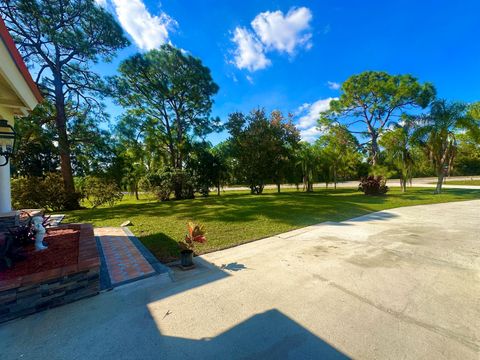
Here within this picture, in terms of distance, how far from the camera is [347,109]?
22.9m

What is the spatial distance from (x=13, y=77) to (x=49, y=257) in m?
2.53

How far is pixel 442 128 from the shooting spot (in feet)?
44.3

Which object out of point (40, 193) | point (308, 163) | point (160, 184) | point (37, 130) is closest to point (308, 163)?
point (308, 163)

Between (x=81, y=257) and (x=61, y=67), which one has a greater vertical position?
(x=61, y=67)

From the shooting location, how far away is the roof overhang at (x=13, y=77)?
87.9 inches

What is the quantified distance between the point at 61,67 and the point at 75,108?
2280mm

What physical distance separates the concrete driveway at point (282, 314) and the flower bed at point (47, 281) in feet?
0.42

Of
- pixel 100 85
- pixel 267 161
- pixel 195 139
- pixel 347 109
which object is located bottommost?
pixel 267 161

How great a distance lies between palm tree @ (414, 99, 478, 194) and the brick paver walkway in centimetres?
1870

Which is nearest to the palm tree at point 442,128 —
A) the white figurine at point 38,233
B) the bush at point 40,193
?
the white figurine at point 38,233

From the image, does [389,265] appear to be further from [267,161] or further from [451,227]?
[267,161]

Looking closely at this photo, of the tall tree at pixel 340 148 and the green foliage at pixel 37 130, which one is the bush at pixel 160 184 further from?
the tall tree at pixel 340 148

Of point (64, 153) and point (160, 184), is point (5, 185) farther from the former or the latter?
point (160, 184)

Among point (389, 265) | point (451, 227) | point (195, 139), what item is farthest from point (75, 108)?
point (451, 227)
